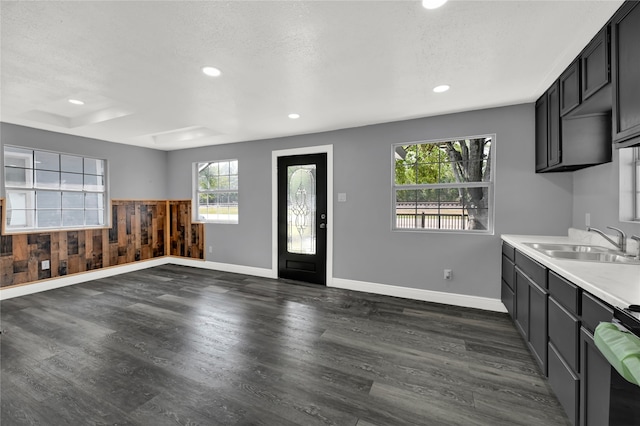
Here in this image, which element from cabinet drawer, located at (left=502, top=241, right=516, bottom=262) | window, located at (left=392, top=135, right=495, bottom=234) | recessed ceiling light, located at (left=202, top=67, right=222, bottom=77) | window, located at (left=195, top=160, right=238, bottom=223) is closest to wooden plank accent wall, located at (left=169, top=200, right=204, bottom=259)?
window, located at (left=195, top=160, right=238, bottom=223)

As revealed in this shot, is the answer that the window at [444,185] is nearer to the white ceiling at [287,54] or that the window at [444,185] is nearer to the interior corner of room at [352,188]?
the interior corner of room at [352,188]

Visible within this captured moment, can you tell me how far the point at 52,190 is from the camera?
4438 millimetres

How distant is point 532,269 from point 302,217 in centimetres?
324

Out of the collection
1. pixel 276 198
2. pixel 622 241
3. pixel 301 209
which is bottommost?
pixel 622 241

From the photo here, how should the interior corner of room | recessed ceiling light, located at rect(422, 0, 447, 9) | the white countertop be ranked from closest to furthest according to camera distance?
the white countertop < recessed ceiling light, located at rect(422, 0, 447, 9) < the interior corner of room

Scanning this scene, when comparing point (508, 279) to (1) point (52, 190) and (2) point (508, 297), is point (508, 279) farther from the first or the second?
(1) point (52, 190)

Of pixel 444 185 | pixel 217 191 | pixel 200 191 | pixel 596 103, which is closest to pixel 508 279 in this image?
pixel 444 185

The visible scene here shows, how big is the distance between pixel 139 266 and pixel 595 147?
6928mm

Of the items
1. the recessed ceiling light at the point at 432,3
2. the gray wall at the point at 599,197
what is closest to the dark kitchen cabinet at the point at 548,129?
the gray wall at the point at 599,197

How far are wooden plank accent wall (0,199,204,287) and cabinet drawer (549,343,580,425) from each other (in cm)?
558

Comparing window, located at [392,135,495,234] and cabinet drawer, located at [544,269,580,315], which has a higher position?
window, located at [392,135,495,234]

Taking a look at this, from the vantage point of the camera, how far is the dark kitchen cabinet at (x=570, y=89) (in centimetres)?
219

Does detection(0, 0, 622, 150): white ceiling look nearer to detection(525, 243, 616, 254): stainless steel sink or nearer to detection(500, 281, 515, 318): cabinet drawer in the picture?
detection(525, 243, 616, 254): stainless steel sink

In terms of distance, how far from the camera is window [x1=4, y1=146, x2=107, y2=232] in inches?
160
